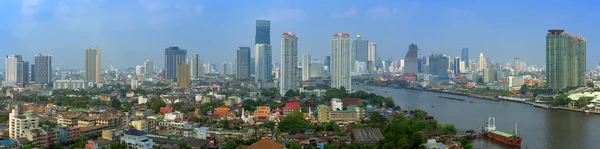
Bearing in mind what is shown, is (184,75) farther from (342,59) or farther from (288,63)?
(342,59)

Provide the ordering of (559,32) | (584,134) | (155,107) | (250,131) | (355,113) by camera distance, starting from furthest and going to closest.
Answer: (559,32), (155,107), (355,113), (584,134), (250,131)

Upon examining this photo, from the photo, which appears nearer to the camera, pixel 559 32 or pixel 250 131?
pixel 250 131

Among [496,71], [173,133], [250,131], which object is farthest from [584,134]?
[496,71]

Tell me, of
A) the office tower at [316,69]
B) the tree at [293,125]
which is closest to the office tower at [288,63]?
the tree at [293,125]

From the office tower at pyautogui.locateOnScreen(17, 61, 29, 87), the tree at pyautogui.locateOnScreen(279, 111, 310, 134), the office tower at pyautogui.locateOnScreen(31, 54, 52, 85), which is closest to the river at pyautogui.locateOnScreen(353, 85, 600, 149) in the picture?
the tree at pyautogui.locateOnScreen(279, 111, 310, 134)

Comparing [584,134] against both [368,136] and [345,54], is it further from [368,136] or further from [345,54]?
[345,54]

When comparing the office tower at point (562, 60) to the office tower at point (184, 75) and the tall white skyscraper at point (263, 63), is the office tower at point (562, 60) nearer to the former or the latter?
the tall white skyscraper at point (263, 63)
